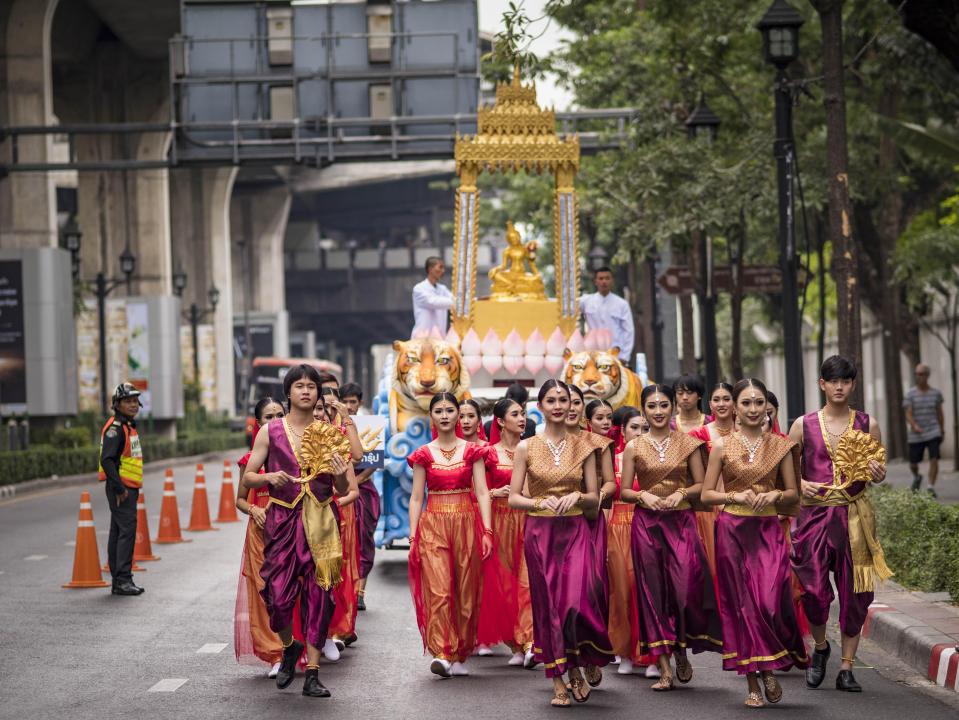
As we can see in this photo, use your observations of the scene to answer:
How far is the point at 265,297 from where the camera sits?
79688 mm

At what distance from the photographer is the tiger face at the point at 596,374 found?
15969 mm

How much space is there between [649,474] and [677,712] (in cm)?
140

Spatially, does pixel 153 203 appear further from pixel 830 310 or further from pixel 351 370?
pixel 351 370

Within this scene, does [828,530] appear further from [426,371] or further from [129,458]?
[129,458]

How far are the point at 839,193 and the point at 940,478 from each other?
11.8m

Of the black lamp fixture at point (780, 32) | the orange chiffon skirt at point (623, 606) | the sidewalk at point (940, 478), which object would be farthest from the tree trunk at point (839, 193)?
the orange chiffon skirt at point (623, 606)

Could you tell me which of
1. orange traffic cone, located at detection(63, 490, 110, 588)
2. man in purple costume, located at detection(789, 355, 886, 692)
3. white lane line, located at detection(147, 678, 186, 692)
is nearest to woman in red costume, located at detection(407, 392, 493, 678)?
white lane line, located at detection(147, 678, 186, 692)

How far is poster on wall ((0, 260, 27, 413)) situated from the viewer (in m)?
37.5

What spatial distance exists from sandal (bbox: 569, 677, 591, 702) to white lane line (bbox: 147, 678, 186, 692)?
2.30 m

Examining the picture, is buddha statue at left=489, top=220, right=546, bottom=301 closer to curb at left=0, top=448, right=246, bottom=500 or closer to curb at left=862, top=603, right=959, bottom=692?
curb at left=862, top=603, right=959, bottom=692

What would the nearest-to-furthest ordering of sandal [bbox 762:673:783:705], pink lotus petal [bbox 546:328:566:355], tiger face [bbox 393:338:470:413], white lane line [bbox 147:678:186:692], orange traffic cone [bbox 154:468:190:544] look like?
sandal [bbox 762:673:783:705] → white lane line [bbox 147:678:186:692] → tiger face [bbox 393:338:470:413] → pink lotus petal [bbox 546:328:566:355] → orange traffic cone [bbox 154:468:190:544]

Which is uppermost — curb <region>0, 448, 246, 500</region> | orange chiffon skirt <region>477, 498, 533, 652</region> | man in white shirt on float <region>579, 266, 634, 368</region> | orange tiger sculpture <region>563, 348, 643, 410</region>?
man in white shirt on float <region>579, 266, 634, 368</region>

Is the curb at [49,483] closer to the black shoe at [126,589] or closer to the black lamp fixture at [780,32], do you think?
the black shoe at [126,589]

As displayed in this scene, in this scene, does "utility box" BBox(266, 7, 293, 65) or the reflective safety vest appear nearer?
the reflective safety vest
